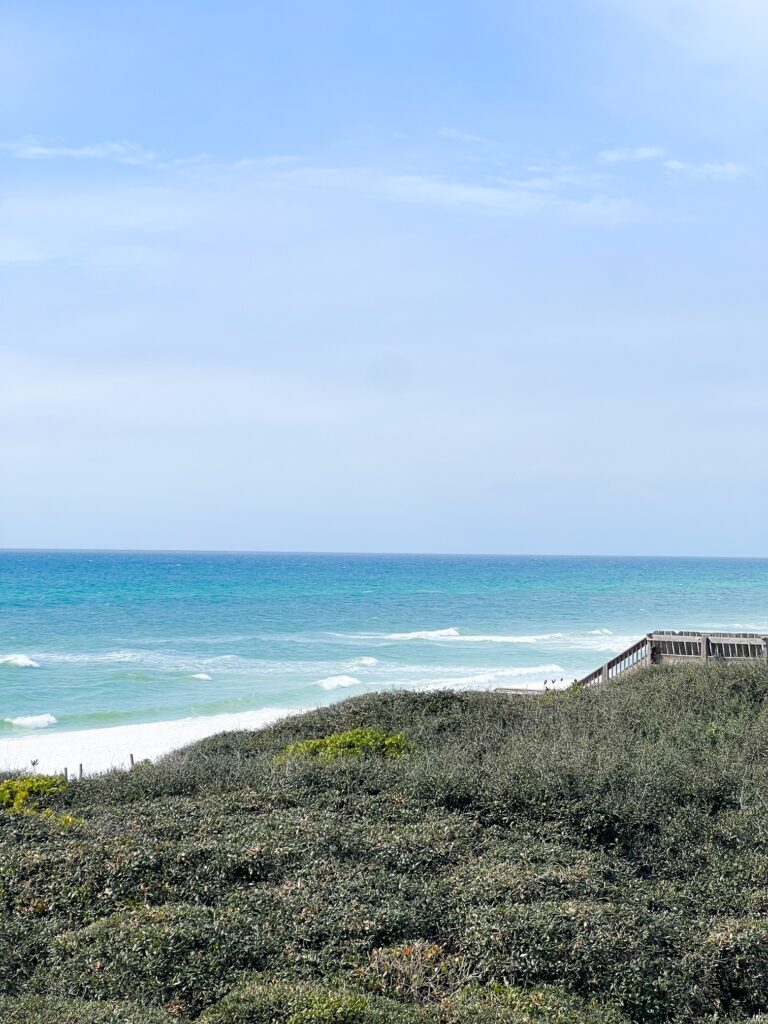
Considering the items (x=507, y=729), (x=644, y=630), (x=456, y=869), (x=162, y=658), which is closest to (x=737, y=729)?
(x=507, y=729)

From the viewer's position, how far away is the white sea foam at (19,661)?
151 ft

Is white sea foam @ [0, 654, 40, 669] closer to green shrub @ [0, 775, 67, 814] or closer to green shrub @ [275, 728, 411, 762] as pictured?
green shrub @ [275, 728, 411, 762]

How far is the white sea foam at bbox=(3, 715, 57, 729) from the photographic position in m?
33.1

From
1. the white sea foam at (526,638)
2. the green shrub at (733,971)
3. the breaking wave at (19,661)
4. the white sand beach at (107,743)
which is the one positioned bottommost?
the white sea foam at (526,638)

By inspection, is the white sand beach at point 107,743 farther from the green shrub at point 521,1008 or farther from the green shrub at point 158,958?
the green shrub at point 521,1008

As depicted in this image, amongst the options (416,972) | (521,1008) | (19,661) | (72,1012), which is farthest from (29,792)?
(19,661)

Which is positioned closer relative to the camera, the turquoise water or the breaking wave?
the turquoise water

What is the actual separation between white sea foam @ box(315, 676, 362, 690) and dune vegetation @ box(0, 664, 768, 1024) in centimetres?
2674

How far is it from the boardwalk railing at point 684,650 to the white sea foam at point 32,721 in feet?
64.8

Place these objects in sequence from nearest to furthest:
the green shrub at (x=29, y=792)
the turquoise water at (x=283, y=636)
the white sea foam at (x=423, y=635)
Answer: the green shrub at (x=29, y=792) → the turquoise water at (x=283, y=636) → the white sea foam at (x=423, y=635)

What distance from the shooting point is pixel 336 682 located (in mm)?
42375

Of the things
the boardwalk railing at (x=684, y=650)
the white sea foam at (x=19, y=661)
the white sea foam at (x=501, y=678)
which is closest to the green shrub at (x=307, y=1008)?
the boardwalk railing at (x=684, y=650)

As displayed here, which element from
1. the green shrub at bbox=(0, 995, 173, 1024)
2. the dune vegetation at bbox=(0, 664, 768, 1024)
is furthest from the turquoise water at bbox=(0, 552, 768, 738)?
the green shrub at bbox=(0, 995, 173, 1024)

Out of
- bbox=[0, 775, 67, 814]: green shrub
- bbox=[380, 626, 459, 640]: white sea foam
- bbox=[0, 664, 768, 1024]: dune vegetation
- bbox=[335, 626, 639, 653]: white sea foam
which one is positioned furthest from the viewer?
bbox=[380, 626, 459, 640]: white sea foam
